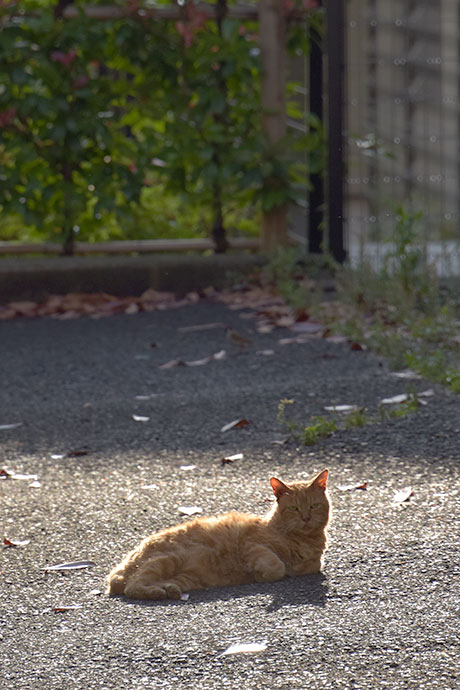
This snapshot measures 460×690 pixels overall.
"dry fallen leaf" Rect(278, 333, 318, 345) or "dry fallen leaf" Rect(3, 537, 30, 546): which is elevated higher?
"dry fallen leaf" Rect(278, 333, 318, 345)

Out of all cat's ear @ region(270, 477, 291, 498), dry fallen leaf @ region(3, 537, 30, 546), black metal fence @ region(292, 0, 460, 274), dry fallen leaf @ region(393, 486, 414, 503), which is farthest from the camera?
black metal fence @ region(292, 0, 460, 274)

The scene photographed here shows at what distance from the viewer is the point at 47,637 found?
2230mm

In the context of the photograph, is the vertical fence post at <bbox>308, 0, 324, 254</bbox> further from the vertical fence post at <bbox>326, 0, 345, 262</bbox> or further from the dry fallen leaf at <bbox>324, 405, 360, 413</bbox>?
the dry fallen leaf at <bbox>324, 405, 360, 413</bbox>

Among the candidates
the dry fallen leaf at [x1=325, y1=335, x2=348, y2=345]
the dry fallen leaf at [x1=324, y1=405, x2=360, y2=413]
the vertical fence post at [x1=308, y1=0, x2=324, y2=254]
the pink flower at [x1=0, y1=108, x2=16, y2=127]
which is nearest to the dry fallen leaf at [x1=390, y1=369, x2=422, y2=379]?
the dry fallen leaf at [x1=324, y1=405, x2=360, y2=413]

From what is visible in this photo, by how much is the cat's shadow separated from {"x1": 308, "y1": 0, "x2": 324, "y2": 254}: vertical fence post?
4.38 metres

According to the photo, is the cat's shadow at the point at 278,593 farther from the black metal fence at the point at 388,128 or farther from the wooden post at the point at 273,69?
the wooden post at the point at 273,69

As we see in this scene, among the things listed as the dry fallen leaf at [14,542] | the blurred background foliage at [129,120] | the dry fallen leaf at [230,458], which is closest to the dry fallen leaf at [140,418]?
the dry fallen leaf at [230,458]

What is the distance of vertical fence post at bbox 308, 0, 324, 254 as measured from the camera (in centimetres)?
671

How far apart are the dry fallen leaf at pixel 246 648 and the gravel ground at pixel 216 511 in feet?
0.05

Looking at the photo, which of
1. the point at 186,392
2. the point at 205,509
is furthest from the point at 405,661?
the point at 186,392

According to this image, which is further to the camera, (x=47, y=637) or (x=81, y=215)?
(x=81, y=215)

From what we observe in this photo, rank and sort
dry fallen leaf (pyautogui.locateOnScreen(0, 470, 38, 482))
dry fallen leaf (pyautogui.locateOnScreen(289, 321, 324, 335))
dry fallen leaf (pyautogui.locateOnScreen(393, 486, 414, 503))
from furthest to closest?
dry fallen leaf (pyautogui.locateOnScreen(289, 321, 324, 335)) → dry fallen leaf (pyautogui.locateOnScreen(0, 470, 38, 482)) → dry fallen leaf (pyautogui.locateOnScreen(393, 486, 414, 503))

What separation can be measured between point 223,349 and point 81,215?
2.02 m

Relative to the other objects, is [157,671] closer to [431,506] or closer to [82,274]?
[431,506]
